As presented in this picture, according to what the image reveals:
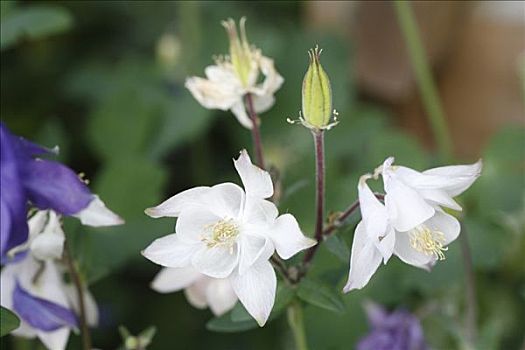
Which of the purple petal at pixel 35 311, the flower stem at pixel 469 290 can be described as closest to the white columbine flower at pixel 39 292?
the purple petal at pixel 35 311

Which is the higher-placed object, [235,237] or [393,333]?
[235,237]

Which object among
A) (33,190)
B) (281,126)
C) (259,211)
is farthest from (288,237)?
(281,126)

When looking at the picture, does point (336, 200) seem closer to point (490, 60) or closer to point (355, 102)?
point (355, 102)

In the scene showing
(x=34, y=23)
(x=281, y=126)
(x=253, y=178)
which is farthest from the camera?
(x=281, y=126)

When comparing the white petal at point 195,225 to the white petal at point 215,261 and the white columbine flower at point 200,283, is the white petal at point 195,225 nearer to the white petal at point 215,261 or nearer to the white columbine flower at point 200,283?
the white petal at point 215,261

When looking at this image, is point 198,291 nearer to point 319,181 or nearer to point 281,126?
point 319,181

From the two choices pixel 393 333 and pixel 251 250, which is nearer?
pixel 251 250

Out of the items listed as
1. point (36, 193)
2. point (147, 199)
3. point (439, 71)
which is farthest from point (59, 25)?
point (439, 71)
